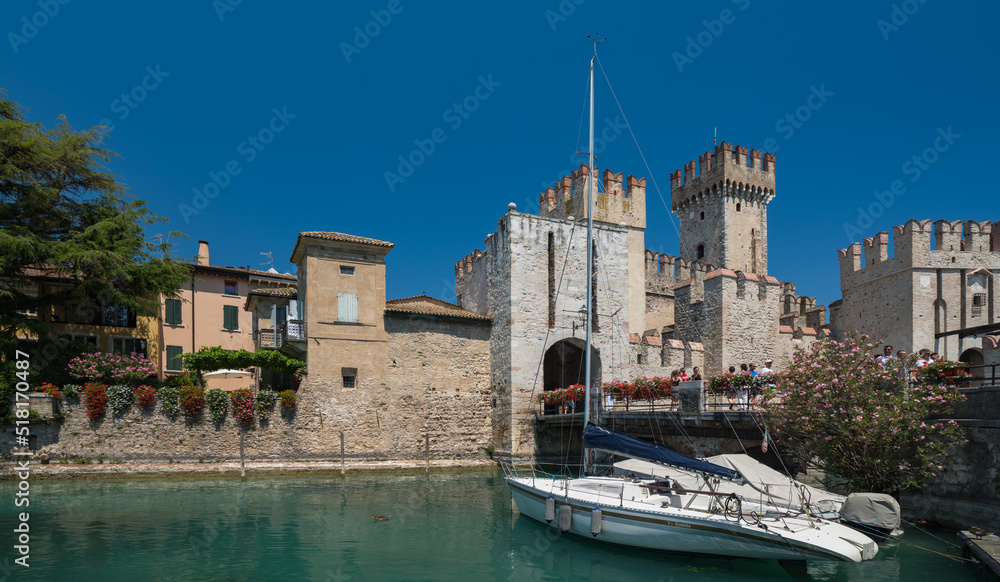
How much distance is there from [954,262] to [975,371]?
5.30m

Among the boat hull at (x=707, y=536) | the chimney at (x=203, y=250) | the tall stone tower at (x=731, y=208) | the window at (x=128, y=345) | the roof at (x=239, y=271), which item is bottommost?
the boat hull at (x=707, y=536)

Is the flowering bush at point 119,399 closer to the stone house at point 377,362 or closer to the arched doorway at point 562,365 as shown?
the stone house at point 377,362

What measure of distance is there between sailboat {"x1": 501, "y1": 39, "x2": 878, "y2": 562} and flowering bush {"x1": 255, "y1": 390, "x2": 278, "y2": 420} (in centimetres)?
1353

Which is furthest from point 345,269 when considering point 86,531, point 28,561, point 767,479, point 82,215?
point 767,479

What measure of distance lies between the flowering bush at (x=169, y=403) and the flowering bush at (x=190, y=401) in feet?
0.62

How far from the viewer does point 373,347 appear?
1123 inches

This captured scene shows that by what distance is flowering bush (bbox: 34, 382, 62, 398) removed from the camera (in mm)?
23547

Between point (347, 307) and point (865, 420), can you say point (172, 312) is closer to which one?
point (347, 307)

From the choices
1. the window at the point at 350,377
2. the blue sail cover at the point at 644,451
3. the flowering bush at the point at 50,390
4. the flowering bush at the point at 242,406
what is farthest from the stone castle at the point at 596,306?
the flowering bush at the point at 50,390

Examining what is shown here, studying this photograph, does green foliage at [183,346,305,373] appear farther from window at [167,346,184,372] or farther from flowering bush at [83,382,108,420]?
window at [167,346,184,372]

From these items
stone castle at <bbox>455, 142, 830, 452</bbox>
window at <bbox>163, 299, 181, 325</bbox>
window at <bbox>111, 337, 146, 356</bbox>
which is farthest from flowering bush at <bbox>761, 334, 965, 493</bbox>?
window at <bbox>163, 299, 181, 325</bbox>

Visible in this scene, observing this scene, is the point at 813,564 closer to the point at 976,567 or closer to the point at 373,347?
the point at 976,567

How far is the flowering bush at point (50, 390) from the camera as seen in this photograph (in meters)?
23.5

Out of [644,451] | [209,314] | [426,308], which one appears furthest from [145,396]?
[644,451]
